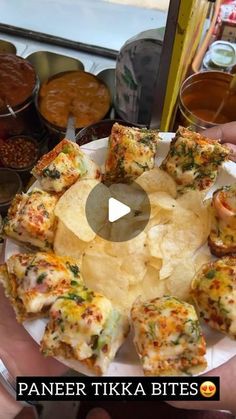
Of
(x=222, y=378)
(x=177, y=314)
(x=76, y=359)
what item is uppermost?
(x=177, y=314)

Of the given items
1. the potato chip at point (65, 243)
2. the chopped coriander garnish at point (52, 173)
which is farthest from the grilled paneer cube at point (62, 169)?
the potato chip at point (65, 243)

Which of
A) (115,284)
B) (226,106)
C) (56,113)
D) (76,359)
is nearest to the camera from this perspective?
(76,359)

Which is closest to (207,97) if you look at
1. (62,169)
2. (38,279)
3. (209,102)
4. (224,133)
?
(209,102)

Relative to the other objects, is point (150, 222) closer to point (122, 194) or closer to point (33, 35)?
point (122, 194)

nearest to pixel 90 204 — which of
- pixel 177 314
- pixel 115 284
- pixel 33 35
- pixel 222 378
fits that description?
pixel 115 284

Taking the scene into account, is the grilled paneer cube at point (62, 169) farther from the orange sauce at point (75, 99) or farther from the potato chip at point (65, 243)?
the orange sauce at point (75, 99)
